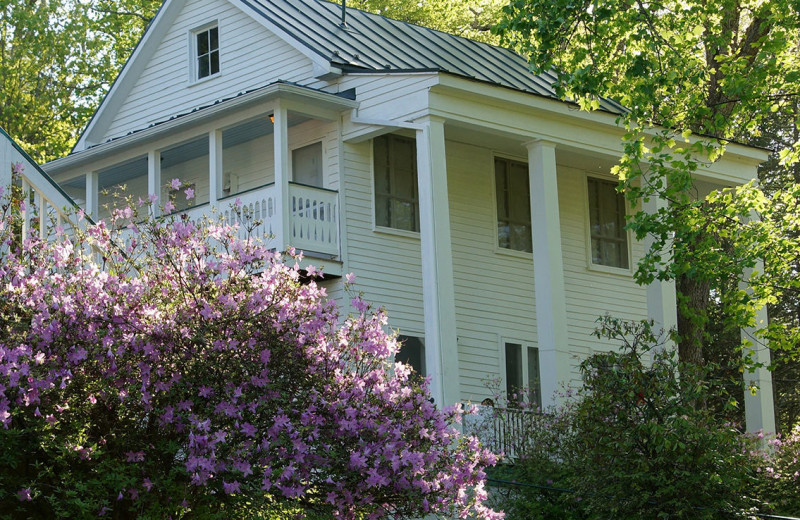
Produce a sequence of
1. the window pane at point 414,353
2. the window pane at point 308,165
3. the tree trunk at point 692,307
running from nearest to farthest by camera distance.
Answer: the window pane at point 414,353, the window pane at point 308,165, the tree trunk at point 692,307

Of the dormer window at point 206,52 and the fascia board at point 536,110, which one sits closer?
the fascia board at point 536,110

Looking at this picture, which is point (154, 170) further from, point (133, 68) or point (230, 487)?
point (230, 487)

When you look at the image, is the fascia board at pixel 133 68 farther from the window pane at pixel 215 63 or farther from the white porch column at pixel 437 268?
the white porch column at pixel 437 268

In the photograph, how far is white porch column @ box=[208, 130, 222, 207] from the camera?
19.9m

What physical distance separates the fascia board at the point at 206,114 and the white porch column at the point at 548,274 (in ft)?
10.4

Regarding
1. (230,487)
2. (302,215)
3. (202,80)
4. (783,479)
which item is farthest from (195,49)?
(230,487)

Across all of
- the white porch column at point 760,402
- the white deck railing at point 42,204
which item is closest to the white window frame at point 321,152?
the white porch column at point 760,402

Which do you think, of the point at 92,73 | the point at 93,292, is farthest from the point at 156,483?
the point at 92,73

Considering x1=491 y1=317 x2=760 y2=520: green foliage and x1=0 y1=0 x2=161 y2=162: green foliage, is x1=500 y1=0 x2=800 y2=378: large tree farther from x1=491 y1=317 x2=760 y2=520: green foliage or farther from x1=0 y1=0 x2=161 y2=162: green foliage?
x1=0 y1=0 x2=161 y2=162: green foliage

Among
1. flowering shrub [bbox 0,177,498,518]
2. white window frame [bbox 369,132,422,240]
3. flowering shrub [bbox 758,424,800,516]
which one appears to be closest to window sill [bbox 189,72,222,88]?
white window frame [bbox 369,132,422,240]

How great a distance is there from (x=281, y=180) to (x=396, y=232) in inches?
99.9

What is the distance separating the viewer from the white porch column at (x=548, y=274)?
19.0 m

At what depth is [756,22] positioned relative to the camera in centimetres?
2227

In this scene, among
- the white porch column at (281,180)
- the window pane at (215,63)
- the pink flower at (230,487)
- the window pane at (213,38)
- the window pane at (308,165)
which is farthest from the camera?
the window pane at (213,38)
